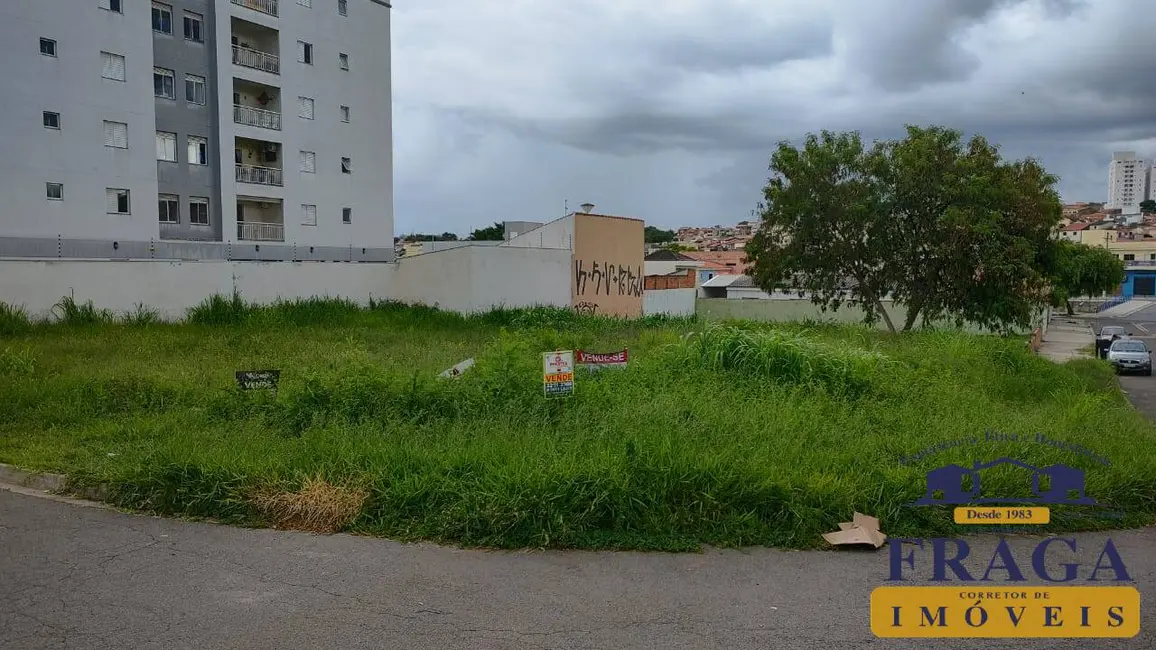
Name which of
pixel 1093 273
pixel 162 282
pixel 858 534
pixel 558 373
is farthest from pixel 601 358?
pixel 1093 273

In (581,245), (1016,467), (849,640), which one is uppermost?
Result: (581,245)

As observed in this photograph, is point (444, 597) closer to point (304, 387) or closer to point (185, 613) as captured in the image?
point (185, 613)

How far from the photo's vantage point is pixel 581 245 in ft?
114

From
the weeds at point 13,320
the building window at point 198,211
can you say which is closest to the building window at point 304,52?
the building window at point 198,211

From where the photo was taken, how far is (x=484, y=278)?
3075cm

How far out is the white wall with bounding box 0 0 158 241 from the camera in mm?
25719

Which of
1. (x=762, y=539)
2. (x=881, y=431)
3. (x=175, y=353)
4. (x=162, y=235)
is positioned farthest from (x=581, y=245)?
(x=762, y=539)

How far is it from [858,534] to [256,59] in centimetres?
3400

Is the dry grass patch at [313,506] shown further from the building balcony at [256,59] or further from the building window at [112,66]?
the building balcony at [256,59]

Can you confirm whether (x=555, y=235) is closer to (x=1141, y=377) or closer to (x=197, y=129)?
(x=197, y=129)

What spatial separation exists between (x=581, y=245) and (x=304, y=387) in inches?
1032

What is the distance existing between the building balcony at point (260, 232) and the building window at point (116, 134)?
551cm

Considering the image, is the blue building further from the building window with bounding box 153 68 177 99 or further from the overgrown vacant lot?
the building window with bounding box 153 68 177 99

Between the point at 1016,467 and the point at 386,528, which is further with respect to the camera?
the point at 1016,467
